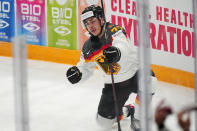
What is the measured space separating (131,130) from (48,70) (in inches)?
62.9

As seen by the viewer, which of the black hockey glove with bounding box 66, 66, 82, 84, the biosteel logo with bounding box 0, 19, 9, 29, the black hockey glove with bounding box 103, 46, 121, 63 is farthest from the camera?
the biosteel logo with bounding box 0, 19, 9, 29

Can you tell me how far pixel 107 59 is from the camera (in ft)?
8.79

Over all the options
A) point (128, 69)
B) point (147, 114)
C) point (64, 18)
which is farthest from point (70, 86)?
point (147, 114)

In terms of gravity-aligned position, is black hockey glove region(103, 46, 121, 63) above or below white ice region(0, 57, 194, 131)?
above

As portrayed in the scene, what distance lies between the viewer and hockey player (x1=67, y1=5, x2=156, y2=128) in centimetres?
278

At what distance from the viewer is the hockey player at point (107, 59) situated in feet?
9.11

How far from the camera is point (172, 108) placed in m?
1.48

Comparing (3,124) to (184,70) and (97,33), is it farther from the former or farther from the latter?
(184,70)

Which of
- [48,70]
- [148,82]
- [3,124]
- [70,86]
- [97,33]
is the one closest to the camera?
[148,82]

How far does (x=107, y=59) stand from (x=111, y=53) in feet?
0.19

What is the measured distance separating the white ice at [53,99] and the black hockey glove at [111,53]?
30 cm

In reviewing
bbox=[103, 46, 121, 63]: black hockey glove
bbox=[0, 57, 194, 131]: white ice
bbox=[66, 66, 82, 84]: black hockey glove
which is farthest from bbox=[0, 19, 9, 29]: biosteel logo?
bbox=[103, 46, 121, 63]: black hockey glove

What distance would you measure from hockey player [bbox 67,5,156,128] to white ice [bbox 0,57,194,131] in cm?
19

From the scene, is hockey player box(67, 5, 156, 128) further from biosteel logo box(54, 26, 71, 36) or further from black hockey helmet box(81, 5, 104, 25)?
biosteel logo box(54, 26, 71, 36)
